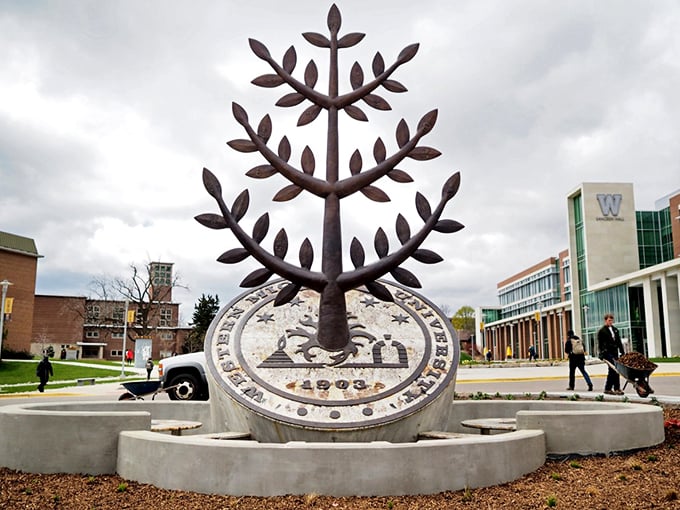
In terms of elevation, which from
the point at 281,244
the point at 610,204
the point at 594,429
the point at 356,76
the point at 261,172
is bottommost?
the point at 594,429

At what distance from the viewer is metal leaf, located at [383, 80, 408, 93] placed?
321 inches

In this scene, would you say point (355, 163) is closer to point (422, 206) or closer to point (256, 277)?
point (422, 206)

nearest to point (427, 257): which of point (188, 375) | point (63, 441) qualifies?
point (63, 441)

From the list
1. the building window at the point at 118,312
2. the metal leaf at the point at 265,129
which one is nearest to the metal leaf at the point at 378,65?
the metal leaf at the point at 265,129

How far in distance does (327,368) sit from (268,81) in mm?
3665

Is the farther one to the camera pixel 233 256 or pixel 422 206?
pixel 422 206

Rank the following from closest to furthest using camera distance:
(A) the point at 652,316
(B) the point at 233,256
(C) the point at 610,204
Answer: (B) the point at 233,256
(A) the point at 652,316
(C) the point at 610,204

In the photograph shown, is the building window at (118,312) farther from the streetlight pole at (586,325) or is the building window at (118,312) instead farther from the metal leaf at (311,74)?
the metal leaf at (311,74)

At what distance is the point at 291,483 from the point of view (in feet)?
15.1

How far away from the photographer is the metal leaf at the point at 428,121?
24.9 ft

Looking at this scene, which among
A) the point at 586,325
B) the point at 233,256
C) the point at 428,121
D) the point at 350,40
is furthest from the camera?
the point at 586,325

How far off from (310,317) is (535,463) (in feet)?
11.0

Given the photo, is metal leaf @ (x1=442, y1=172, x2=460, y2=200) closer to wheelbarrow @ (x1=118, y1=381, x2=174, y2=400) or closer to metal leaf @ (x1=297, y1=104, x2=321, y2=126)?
metal leaf @ (x1=297, y1=104, x2=321, y2=126)

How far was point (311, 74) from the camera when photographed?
7.98 m
